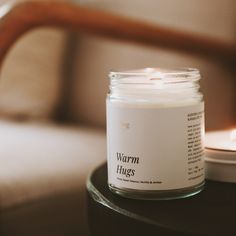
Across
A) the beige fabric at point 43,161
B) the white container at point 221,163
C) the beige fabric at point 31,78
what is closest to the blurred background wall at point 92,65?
the beige fabric at point 31,78

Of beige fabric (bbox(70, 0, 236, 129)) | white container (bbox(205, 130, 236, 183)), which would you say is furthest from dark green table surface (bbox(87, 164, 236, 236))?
beige fabric (bbox(70, 0, 236, 129))

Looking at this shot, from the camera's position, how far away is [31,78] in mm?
1258

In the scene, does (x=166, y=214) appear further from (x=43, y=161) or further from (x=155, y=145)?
(x=43, y=161)

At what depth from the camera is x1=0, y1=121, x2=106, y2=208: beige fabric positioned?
0.77 m

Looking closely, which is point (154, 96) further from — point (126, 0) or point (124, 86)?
point (126, 0)

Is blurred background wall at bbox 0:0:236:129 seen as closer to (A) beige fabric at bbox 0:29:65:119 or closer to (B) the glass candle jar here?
(A) beige fabric at bbox 0:29:65:119

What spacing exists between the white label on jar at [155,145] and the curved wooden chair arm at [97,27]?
0.27m

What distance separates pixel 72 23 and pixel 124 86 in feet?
1.20

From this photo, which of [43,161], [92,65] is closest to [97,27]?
[43,161]

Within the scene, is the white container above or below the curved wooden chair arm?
below

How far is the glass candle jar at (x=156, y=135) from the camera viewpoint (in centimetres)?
→ 44

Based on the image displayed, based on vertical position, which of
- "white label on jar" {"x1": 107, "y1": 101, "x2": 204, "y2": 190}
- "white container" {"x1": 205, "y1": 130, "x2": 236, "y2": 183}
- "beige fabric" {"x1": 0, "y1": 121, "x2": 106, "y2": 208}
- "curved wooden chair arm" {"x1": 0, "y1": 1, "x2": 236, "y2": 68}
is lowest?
"beige fabric" {"x1": 0, "y1": 121, "x2": 106, "y2": 208}

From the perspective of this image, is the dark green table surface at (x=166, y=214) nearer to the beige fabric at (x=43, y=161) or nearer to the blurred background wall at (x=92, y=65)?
the beige fabric at (x=43, y=161)

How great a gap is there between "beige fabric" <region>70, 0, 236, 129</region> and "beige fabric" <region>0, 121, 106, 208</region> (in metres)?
0.20
